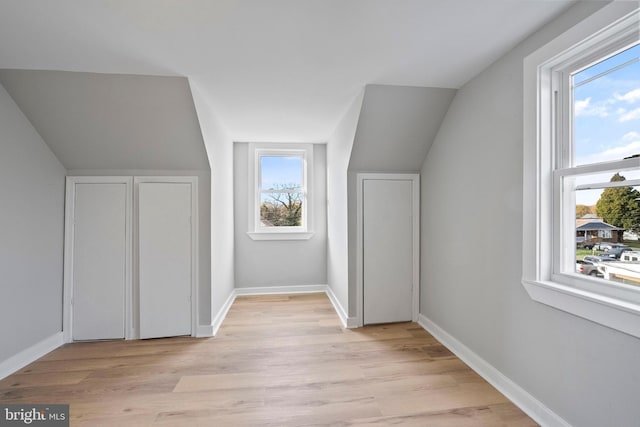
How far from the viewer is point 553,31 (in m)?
1.45

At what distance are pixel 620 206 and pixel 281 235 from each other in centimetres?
331

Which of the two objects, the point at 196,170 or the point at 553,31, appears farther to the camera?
the point at 196,170

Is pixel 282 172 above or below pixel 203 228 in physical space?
above

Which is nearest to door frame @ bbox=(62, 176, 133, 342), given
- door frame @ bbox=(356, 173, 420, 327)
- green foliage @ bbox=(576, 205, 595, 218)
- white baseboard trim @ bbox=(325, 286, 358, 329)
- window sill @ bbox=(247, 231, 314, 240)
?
window sill @ bbox=(247, 231, 314, 240)

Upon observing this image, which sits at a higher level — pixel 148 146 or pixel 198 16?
pixel 198 16

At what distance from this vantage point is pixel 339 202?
122 inches

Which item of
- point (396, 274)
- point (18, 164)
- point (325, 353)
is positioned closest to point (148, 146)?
point (18, 164)

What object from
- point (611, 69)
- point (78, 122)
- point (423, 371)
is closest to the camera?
point (611, 69)

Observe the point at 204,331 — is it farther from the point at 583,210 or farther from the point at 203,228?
the point at 583,210

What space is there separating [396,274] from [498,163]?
4.86ft

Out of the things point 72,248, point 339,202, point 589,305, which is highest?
point 339,202

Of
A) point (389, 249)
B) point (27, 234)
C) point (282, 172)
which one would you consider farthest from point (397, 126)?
point (27, 234)

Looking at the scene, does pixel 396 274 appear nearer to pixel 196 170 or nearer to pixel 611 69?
pixel 611 69

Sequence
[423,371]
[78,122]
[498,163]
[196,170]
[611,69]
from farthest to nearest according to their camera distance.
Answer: [196,170] → [78,122] → [423,371] → [498,163] → [611,69]
